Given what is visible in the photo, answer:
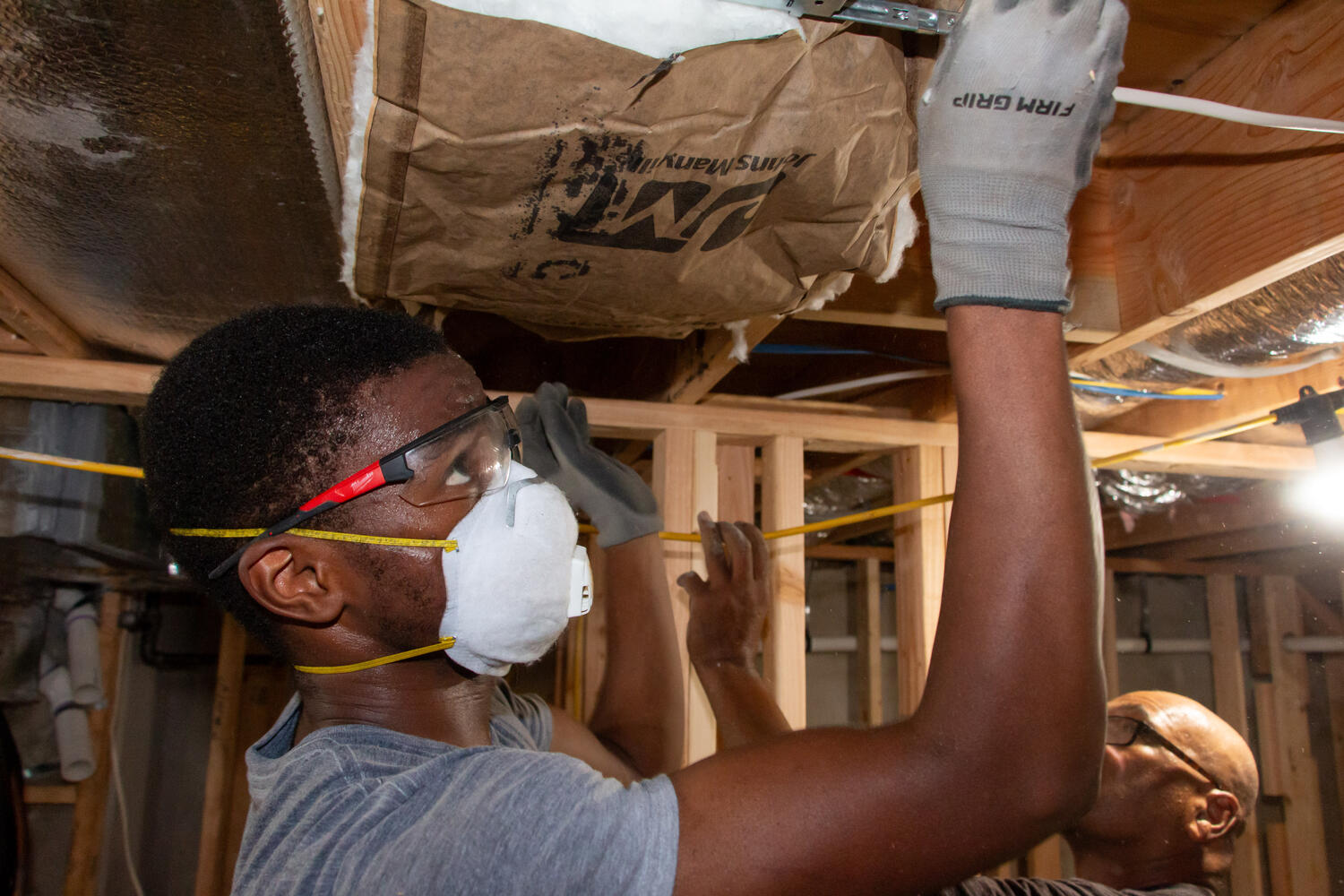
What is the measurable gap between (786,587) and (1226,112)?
1.01 metres

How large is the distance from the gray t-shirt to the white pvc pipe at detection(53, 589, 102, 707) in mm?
2580

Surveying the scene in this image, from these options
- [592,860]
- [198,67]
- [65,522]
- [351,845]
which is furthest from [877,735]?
[65,522]

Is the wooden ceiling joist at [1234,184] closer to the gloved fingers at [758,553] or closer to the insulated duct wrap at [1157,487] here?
the gloved fingers at [758,553]

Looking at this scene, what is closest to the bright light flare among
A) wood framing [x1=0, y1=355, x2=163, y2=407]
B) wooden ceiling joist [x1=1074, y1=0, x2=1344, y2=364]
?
wooden ceiling joist [x1=1074, y1=0, x2=1344, y2=364]

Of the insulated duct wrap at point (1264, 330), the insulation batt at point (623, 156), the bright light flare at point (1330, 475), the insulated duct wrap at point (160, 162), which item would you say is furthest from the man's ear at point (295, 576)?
the bright light flare at point (1330, 475)

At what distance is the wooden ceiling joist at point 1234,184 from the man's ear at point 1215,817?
111cm

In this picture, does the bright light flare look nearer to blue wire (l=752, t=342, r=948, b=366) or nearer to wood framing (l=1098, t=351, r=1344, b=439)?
wood framing (l=1098, t=351, r=1344, b=439)

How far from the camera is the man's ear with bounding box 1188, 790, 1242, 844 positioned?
1.77m

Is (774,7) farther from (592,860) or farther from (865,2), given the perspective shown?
(592,860)

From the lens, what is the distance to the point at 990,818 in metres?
0.59

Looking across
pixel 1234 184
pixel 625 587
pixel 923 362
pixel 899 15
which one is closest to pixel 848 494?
pixel 923 362

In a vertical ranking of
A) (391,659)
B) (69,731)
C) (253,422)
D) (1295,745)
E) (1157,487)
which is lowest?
(1295,745)

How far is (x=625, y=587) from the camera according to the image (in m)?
1.34

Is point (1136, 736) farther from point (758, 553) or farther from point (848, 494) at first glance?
point (848, 494)
